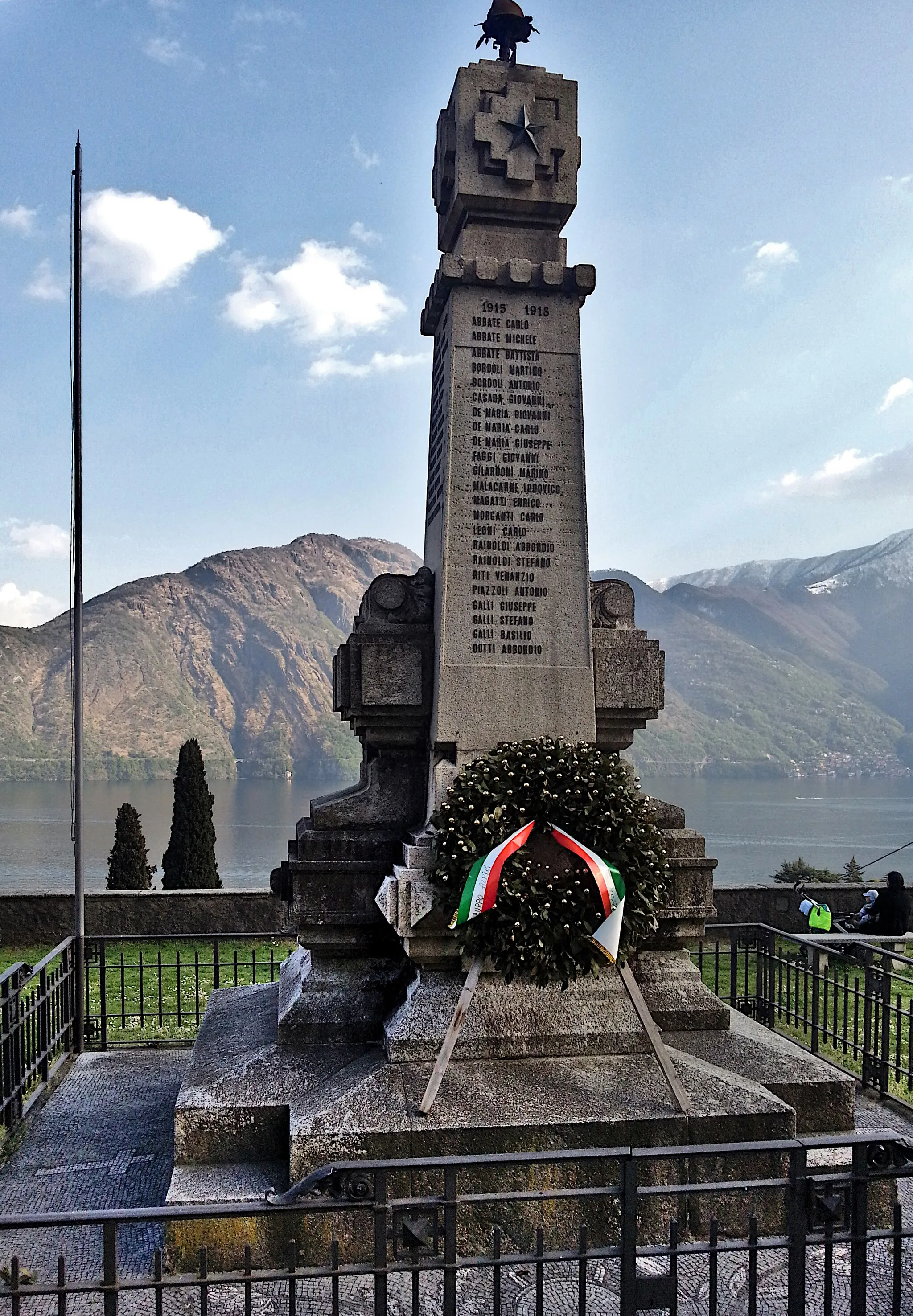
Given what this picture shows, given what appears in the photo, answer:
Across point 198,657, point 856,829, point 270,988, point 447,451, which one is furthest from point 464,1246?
point 198,657

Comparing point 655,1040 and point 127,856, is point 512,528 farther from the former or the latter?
point 127,856

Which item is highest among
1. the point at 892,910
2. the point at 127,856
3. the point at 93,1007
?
the point at 892,910

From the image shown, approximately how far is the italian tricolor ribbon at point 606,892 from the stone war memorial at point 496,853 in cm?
2

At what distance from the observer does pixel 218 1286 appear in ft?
14.1

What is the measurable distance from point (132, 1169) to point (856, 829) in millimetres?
76359

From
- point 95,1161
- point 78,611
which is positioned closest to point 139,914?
point 78,611

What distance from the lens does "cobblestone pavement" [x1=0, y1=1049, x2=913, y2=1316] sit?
4.16 m

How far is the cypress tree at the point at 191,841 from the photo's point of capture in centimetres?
1631

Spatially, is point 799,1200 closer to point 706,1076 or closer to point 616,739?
point 706,1076

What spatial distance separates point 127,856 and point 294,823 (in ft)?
137

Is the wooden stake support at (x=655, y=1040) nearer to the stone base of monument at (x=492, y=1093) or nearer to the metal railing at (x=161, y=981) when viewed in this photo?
the stone base of monument at (x=492, y=1093)

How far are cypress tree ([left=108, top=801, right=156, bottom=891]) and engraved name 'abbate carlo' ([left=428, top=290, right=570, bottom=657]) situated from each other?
11.3 m


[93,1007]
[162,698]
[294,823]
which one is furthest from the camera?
[162,698]

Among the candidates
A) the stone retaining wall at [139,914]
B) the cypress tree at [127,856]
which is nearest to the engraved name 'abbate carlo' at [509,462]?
the stone retaining wall at [139,914]
